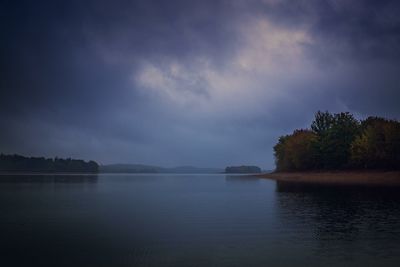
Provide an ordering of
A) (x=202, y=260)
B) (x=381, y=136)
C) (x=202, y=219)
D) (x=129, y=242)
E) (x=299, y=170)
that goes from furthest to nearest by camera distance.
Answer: (x=299, y=170)
(x=381, y=136)
(x=202, y=219)
(x=129, y=242)
(x=202, y=260)

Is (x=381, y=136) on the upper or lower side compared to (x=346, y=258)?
upper

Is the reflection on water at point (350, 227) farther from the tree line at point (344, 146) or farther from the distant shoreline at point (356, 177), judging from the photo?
the tree line at point (344, 146)

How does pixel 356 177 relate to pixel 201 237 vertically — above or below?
above

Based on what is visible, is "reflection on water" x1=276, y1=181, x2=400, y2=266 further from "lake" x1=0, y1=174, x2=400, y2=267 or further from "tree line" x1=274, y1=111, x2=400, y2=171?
"tree line" x1=274, y1=111, x2=400, y2=171

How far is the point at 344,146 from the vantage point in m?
136

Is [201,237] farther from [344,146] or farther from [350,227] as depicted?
[344,146]

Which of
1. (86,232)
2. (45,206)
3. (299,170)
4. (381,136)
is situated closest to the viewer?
(86,232)

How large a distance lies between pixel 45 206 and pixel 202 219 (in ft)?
73.5

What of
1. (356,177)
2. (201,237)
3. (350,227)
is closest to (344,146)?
(356,177)

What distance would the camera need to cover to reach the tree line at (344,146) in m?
110

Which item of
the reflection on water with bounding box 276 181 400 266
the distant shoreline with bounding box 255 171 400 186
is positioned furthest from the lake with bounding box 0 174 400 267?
the distant shoreline with bounding box 255 171 400 186

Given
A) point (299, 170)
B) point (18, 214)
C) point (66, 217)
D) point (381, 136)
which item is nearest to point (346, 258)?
point (66, 217)

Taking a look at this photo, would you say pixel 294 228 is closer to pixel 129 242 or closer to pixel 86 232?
pixel 129 242

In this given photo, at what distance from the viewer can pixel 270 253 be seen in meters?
22.8
